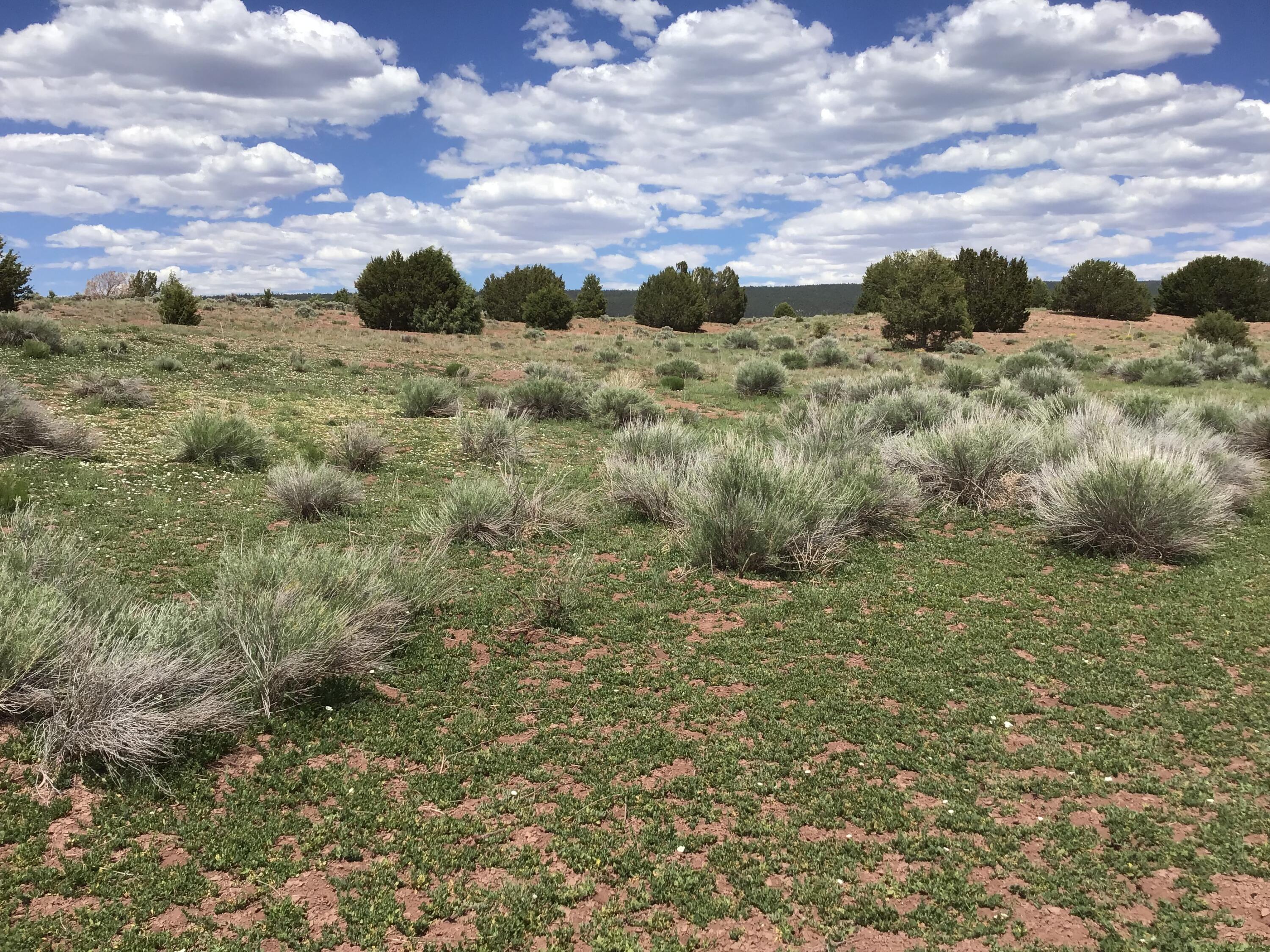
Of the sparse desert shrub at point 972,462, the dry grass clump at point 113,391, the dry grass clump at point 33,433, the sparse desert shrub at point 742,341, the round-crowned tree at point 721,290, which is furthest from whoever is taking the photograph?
the round-crowned tree at point 721,290

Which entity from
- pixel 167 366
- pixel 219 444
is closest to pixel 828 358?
pixel 167 366

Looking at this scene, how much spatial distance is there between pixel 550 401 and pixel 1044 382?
11.7 m

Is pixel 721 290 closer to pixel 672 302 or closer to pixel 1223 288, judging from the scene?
pixel 672 302

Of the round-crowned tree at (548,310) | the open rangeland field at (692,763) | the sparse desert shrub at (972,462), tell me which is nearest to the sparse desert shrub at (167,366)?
the open rangeland field at (692,763)

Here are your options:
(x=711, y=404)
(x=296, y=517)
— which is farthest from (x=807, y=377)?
(x=296, y=517)

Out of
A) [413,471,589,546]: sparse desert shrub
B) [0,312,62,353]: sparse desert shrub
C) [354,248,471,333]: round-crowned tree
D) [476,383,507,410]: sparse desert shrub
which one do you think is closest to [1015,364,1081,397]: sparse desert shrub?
[476,383,507,410]: sparse desert shrub

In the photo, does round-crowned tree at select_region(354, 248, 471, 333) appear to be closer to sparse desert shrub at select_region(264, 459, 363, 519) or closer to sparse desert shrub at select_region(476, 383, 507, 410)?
sparse desert shrub at select_region(476, 383, 507, 410)

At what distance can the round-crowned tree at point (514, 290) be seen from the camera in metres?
57.6

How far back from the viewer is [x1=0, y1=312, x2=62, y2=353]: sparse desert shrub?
1717 cm

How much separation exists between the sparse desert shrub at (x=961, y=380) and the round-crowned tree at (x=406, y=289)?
28189 millimetres

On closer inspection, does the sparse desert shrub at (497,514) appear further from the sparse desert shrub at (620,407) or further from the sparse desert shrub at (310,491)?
the sparse desert shrub at (620,407)

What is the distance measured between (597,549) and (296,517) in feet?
10.9

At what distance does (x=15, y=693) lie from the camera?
3.81 metres

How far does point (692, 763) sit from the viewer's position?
→ 13.6 feet
